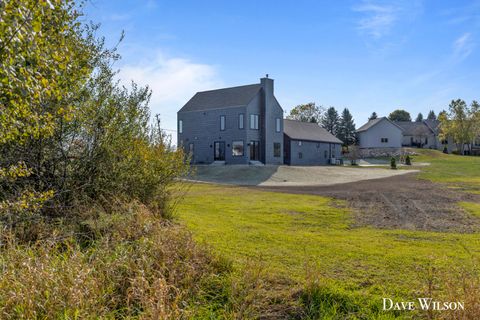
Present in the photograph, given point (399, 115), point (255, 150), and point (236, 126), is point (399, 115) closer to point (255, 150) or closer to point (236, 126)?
point (255, 150)

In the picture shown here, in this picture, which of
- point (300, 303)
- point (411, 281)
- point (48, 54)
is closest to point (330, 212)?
point (411, 281)

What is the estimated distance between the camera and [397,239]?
268 inches

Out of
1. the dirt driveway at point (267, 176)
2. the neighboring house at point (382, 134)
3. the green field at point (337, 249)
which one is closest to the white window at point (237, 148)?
the dirt driveway at point (267, 176)

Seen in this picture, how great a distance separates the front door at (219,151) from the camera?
112 feet

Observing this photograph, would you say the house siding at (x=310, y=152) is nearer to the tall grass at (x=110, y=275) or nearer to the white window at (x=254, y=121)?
the white window at (x=254, y=121)

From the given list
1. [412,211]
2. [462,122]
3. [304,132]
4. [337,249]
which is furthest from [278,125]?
[462,122]

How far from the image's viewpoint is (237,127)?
32.9 m

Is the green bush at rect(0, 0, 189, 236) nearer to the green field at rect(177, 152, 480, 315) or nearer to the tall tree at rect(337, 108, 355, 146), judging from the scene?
the green field at rect(177, 152, 480, 315)

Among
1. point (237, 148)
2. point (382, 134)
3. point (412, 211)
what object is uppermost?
point (382, 134)

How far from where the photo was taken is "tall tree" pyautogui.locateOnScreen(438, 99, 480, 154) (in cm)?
5588

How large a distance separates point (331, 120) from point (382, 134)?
48.8 feet

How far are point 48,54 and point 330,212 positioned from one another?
27.3ft

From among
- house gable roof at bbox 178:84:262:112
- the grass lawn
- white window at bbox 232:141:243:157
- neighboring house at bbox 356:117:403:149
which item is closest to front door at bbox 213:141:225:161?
white window at bbox 232:141:243:157

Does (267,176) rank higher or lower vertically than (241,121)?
lower
